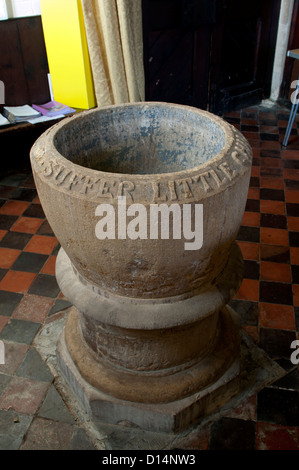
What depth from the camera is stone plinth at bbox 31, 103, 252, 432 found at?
4.38ft

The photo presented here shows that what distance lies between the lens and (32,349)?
2145 mm

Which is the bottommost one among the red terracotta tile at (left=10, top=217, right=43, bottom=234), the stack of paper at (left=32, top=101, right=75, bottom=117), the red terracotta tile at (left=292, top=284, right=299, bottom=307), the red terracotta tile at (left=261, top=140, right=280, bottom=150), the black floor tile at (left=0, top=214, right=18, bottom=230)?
the red terracotta tile at (left=292, top=284, right=299, bottom=307)

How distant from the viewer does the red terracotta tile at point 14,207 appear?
10.3ft

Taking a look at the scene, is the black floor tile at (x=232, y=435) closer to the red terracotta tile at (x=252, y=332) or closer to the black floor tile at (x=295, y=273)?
the red terracotta tile at (x=252, y=332)

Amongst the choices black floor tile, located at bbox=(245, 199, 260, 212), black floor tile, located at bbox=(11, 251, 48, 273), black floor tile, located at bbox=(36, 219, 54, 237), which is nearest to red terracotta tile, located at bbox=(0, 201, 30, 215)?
black floor tile, located at bbox=(36, 219, 54, 237)

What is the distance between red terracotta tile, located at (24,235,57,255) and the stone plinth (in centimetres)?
79

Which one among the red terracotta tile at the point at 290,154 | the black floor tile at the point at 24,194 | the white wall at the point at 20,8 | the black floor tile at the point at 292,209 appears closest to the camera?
the black floor tile at the point at 292,209

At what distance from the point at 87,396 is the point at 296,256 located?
1.54 metres

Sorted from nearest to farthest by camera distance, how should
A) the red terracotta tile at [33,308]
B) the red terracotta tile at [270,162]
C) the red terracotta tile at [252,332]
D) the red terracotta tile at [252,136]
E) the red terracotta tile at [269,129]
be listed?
the red terracotta tile at [252,332]
the red terracotta tile at [33,308]
the red terracotta tile at [270,162]
the red terracotta tile at [252,136]
the red terracotta tile at [269,129]

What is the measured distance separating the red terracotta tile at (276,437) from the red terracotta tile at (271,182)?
197 cm

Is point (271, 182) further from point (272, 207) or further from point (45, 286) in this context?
point (45, 286)

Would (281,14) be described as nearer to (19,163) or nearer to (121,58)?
(121,58)

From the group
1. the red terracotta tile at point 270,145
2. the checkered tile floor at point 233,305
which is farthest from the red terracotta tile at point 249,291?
the red terracotta tile at point 270,145

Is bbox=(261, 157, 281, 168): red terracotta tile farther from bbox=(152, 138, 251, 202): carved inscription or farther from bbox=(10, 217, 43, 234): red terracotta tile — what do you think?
bbox=(152, 138, 251, 202): carved inscription
